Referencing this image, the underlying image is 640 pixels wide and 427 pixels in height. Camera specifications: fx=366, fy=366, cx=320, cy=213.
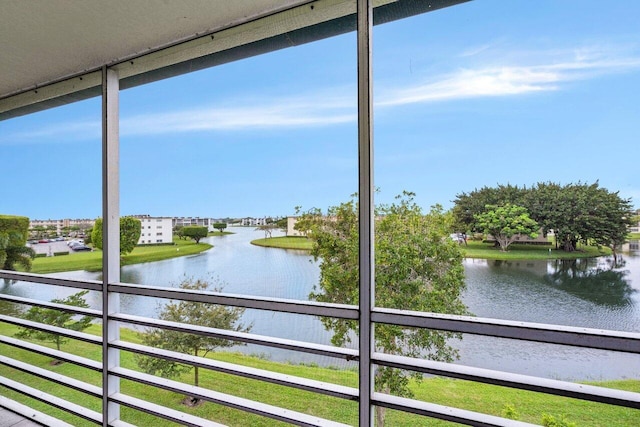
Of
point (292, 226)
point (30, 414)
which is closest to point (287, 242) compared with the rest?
point (292, 226)

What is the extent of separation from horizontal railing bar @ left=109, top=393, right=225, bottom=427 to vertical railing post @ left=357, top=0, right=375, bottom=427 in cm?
85

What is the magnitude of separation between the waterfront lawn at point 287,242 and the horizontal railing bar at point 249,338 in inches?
16.6

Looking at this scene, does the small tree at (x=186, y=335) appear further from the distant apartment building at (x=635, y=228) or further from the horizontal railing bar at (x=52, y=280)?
the distant apartment building at (x=635, y=228)

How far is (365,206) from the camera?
55.8 inches

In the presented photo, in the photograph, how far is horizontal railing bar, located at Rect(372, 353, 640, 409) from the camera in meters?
1.09

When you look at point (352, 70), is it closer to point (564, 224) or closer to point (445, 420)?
point (564, 224)

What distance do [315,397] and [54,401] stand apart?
5.52 feet

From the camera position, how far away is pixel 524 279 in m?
1.32

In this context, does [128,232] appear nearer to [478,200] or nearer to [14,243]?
[14,243]

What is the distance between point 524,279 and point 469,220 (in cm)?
28

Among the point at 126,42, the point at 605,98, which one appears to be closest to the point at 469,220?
the point at 605,98

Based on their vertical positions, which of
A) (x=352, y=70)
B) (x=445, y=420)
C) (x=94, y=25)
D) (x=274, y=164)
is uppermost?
(x=94, y=25)

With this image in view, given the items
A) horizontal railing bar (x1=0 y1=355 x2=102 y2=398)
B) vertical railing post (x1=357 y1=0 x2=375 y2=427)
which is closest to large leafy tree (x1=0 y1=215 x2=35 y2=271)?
horizontal railing bar (x1=0 y1=355 x2=102 y2=398)

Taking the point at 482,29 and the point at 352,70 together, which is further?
the point at 352,70
